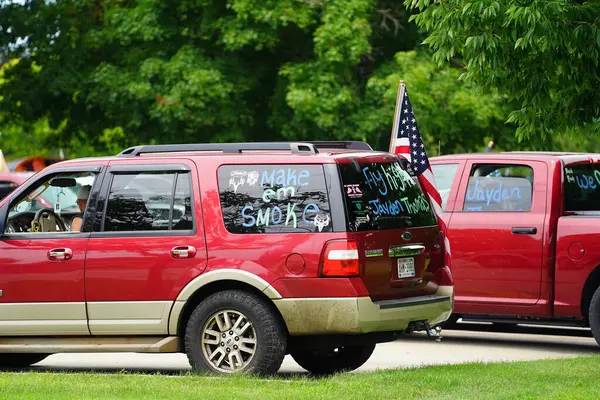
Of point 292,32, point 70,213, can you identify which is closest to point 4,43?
point 292,32

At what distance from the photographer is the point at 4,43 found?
36406mm

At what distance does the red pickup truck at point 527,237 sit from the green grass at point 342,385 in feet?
7.75

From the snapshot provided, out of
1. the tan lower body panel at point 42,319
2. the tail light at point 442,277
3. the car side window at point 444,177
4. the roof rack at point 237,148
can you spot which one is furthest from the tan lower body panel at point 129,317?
the car side window at point 444,177

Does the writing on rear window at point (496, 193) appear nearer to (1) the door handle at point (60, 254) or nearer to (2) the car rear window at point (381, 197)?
(2) the car rear window at point (381, 197)

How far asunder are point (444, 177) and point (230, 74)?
1993 cm

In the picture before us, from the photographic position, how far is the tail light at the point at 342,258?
10.0 m

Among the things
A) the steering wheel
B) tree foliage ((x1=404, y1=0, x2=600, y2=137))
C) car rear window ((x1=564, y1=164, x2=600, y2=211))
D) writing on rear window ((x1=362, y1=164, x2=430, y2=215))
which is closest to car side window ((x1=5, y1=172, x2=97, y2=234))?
the steering wheel

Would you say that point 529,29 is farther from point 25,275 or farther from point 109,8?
point 109,8

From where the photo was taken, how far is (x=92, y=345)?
10.8m

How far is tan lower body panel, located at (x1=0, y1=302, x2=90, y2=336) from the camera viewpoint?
1083 cm

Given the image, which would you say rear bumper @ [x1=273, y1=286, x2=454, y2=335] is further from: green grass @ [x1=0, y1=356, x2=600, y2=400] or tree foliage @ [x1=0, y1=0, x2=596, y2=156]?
tree foliage @ [x1=0, y1=0, x2=596, y2=156]

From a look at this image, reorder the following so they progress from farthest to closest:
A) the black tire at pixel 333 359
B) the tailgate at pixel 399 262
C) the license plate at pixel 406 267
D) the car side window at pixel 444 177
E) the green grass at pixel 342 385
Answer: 1. the car side window at pixel 444 177
2. the black tire at pixel 333 359
3. the license plate at pixel 406 267
4. the tailgate at pixel 399 262
5. the green grass at pixel 342 385

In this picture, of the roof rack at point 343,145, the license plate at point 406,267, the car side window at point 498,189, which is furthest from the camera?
the car side window at point 498,189

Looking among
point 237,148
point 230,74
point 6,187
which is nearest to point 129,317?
point 237,148
